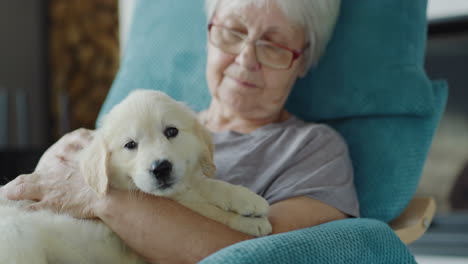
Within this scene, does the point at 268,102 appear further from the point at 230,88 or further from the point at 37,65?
the point at 37,65

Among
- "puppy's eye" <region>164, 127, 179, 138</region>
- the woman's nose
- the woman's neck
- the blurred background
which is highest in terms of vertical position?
the woman's nose

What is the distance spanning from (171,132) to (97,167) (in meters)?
0.18

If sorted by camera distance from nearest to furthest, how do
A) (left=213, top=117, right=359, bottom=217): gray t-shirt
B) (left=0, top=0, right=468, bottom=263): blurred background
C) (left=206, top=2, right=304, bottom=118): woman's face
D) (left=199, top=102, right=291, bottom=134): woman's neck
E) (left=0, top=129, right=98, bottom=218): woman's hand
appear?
(left=0, top=129, right=98, bottom=218): woman's hand, (left=213, top=117, right=359, bottom=217): gray t-shirt, (left=206, top=2, right=304, bottom=118): woman's face, (left=199, top=102, right=291, bottom=134): woman's neck, (left=0, top=0, right=468, bottom=263): blurred background

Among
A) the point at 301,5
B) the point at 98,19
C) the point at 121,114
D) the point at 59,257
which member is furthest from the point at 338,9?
the point at 98,19

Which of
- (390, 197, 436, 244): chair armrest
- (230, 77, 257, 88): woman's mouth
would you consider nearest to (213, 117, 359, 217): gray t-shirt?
(230, 77, 257, 88): woman's mouth

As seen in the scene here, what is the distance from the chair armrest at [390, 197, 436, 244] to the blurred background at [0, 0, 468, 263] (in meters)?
0.94

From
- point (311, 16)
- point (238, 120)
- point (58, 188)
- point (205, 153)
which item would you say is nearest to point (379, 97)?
point (311, 16)

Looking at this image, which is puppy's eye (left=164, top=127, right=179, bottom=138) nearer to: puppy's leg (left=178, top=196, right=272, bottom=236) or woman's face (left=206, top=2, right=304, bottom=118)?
puppy's leg (left=178, top=196, right=272, bottom=236)

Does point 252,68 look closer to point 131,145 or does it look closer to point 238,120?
point 238,120

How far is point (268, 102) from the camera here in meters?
1.44

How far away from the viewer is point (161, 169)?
0.97 m

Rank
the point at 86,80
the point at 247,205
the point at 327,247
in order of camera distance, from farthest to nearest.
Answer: the point at 86,80
the point at 247,205
the point at 327,247

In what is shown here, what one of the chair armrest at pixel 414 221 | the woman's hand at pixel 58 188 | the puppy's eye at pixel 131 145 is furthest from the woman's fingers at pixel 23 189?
the chair armrest at pixel 414 221

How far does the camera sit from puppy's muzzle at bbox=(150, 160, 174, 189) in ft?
3.19
